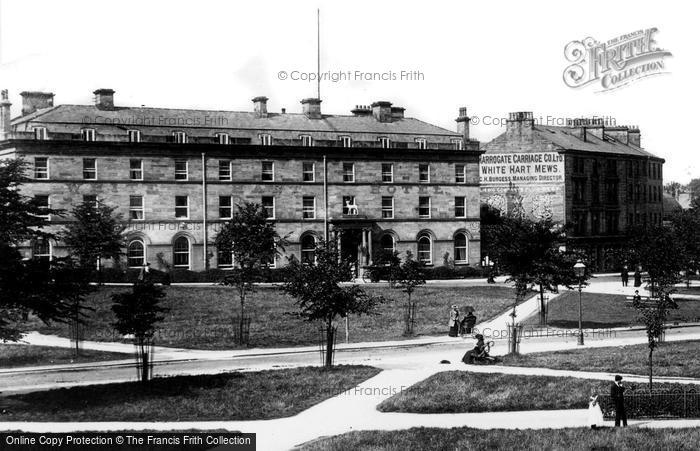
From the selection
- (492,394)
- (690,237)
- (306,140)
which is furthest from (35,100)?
(690,237)

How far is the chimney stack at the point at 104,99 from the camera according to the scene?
5966cm

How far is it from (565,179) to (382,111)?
1902 centimetres

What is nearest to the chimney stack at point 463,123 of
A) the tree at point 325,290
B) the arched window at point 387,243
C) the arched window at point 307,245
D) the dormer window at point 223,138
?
the arched window at point 387,243

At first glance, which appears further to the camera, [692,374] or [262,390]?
[692,374]

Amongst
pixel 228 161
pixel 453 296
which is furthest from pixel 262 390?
pixel 228 161

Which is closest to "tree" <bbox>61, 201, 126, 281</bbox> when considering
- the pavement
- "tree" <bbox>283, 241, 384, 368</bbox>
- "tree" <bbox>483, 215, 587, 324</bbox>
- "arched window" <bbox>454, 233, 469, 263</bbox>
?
the pavement

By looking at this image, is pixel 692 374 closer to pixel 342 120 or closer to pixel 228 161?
pixel 228 161

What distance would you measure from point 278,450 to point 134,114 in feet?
151

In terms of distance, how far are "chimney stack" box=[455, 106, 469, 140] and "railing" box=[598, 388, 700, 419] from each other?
48762 mm

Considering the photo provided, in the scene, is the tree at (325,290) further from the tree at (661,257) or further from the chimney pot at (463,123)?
the chimney pot at (463,123)

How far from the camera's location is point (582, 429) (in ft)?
65.3

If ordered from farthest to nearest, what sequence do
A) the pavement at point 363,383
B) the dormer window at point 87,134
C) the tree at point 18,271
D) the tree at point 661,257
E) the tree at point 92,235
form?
the dormer window at point 87,134, the tree at point 92,235, the tree at point 661,257, the tree at point 18,271, the pavement at point 363,383

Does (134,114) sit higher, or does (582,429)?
(134,114)

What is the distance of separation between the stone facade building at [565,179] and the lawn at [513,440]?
5411 cm
